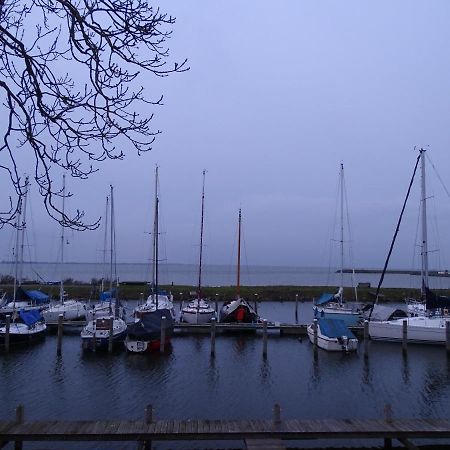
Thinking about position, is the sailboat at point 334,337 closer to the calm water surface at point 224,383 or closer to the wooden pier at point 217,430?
the calm water surface at point 224,383

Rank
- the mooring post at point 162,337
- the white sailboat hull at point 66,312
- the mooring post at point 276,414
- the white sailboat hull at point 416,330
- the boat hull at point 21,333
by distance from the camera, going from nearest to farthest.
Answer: the mooring post at point 276,414, the mooring post at point 162,337, the boat hull at point 21,333, the white sailboat hull at point 416,330, the white sailboat hull at point 66,312

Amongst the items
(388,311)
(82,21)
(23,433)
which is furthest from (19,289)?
(82,21)

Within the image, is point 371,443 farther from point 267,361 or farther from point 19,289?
point 19,289

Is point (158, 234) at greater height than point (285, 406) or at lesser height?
greater

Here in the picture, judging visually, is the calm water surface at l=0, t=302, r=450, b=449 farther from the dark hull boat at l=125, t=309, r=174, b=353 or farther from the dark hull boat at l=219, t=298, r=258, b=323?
the dark hull boat at l=219, t=298, r=258, b=323

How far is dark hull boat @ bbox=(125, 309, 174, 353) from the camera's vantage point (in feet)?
88.7

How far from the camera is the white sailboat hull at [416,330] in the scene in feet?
98.7

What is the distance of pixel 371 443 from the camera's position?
14812 mm

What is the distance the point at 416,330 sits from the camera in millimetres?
30547

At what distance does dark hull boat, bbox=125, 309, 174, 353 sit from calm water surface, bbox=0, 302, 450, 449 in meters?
0.66

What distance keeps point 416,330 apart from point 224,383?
1424 centimetres

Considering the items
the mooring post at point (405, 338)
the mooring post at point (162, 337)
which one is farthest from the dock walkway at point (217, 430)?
the mooring post at point (405, 338)

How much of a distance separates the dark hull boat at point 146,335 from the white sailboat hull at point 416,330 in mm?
12811

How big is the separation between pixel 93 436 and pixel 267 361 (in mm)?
14914
